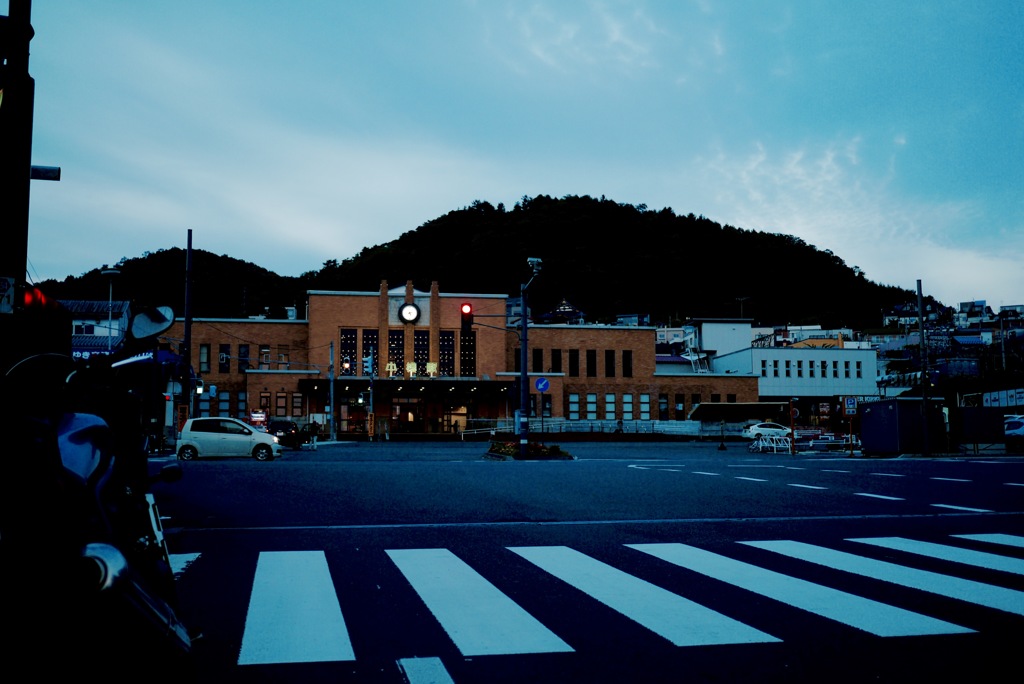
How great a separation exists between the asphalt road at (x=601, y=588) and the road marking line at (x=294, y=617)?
21 mm

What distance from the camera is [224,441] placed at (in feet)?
95.0

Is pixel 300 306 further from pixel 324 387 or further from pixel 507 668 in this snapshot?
pixel 507 668

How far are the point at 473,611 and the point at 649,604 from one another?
3.79ft

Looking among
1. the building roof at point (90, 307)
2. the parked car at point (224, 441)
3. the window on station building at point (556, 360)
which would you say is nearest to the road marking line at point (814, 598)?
the parked car at point (224, 441)

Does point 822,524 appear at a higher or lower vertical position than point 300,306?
lower

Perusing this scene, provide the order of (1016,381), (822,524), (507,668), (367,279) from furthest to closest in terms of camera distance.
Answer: (367,279) → (1016,381) → (822,524) → (507,668)

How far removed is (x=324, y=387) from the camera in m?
62.6

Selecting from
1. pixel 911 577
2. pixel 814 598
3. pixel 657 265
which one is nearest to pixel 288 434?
pixel 911 577

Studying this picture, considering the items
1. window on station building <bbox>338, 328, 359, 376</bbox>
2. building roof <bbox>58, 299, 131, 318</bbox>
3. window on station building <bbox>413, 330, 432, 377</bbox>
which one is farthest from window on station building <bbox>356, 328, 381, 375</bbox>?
building roof <bbox>58, 299, 131, 318</bbox>

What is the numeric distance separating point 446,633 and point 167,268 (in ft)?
218

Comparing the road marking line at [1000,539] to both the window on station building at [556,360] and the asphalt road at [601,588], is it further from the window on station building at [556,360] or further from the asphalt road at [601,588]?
the window on station building at [556,360]

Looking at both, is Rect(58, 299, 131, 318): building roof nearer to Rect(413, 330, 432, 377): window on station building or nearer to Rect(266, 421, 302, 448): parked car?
Rect(413, 330, 432, 377): window on station building

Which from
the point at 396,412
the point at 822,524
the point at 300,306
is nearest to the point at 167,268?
the point at 396,412

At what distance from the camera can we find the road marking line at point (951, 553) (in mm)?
6773
